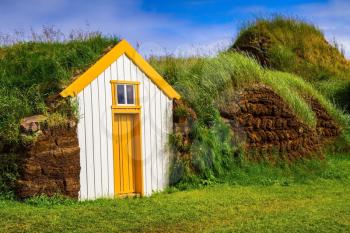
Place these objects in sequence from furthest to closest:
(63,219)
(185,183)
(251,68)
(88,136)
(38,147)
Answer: (251,68) < (185,183) < (88,136) < (38,147) < (63,219)

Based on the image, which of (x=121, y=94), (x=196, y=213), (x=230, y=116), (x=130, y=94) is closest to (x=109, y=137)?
(x=121, y=94)

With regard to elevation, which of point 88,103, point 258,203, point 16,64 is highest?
point 16,64

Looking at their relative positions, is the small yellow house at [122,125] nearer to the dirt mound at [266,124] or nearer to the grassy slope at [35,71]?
the grassy slope at [35,71]

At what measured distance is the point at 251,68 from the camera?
1498 centimetres

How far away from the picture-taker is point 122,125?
11.3m

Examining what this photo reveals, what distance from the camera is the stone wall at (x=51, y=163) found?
9.80 m

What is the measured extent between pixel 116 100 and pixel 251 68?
5.35 m

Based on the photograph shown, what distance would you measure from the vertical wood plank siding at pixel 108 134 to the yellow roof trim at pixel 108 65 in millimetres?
A: 95

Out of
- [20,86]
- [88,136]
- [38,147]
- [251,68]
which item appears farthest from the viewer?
A: [251,68]

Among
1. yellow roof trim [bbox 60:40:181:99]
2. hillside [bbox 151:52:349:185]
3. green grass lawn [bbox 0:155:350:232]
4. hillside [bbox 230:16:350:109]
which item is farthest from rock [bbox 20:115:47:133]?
hillside [bbox 230:16:350:109]

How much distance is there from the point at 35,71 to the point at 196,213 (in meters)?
5.14

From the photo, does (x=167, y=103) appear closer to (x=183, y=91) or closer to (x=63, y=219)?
(x=183, y=91)

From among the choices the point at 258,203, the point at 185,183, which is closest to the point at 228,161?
the point at 185,183

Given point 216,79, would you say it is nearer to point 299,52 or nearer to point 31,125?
point 31,125
